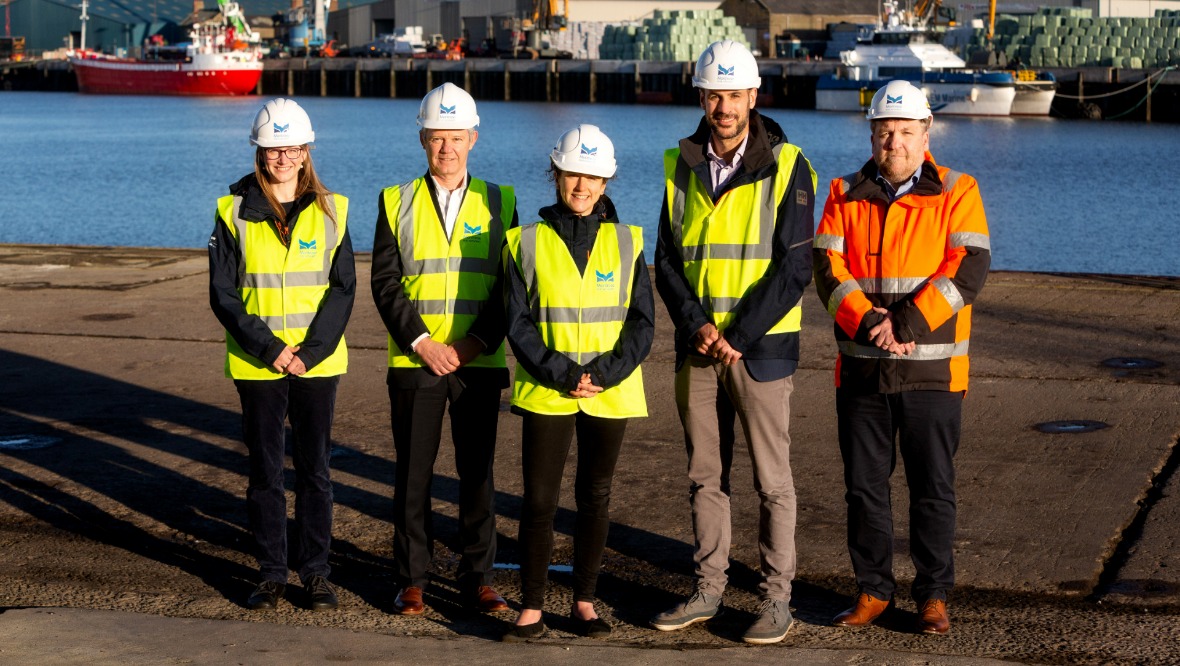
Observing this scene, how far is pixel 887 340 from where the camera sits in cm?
480

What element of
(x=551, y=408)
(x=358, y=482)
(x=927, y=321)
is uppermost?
(x=927, y=321)

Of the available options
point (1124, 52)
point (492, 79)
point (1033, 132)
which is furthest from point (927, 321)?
point (492, 79)

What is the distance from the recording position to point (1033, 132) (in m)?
55.1

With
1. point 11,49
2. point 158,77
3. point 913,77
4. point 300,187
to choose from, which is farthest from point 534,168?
point 11,49

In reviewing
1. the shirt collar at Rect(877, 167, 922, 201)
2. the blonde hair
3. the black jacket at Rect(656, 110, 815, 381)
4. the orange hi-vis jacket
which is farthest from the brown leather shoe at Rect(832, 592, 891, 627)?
the blonde hair

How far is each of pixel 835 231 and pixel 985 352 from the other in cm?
484

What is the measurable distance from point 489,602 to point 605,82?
77506 millimetres

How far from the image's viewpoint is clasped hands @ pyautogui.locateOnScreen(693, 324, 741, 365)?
4.78m

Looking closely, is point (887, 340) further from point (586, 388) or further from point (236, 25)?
point (236, 25)

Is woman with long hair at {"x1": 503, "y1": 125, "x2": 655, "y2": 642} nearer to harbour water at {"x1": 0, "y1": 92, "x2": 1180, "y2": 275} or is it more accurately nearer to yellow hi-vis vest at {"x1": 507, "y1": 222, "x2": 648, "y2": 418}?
yellow hi-vis vest at {"x1": 507, "y1": 222, "x2": 648, "y2": 418}

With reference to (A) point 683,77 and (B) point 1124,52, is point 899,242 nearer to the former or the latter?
(B) point 1124,52

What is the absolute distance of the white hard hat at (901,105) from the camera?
477cm

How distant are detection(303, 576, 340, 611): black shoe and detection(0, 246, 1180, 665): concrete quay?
61 mm

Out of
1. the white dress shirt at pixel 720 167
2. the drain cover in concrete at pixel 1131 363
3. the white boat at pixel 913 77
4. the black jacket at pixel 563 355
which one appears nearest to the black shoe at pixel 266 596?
the black jacket at pixel 563 355
